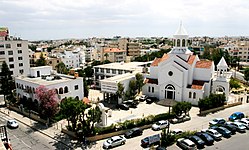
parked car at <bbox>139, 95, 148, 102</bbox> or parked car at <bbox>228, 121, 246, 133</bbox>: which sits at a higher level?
parked car at <bbox>139, 95, 148, 102</bbox>

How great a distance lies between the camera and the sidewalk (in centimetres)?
3157

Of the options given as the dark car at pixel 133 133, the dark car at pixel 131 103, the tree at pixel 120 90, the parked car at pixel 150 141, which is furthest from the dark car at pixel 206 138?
the tree at pixel 120 90

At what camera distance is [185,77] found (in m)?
48.7

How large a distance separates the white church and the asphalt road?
28.0m

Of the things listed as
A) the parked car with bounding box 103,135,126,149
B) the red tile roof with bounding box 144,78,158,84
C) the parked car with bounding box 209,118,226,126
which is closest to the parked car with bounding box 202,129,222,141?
the parked car with bounding box 209,118,226,126

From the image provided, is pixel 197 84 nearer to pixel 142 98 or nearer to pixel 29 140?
pixel 142 98

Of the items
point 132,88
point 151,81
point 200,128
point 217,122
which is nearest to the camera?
point 200,128

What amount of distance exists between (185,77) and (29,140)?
33.4 meters

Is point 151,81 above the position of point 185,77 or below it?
below

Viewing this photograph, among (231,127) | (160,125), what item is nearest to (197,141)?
(160,125)

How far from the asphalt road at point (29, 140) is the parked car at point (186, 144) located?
623 inches

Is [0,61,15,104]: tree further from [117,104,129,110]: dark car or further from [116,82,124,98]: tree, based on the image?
[117,104,129,110]: dark car

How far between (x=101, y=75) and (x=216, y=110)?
3530 cm

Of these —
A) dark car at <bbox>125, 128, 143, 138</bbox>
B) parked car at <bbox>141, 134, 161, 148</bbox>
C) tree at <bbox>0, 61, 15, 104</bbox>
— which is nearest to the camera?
parked car at <bbox>141, 134, 161, 148</bbox>
